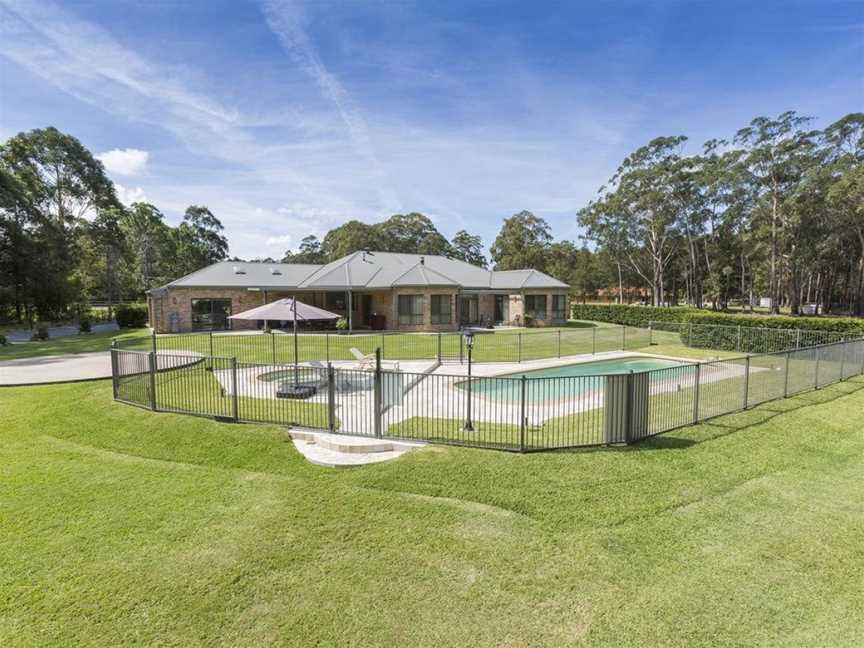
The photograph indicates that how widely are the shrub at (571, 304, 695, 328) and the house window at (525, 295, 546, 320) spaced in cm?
621

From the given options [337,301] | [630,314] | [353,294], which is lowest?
[630,314]

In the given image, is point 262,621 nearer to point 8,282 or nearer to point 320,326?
point 320,326

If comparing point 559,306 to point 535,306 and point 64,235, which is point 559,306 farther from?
point 64,235

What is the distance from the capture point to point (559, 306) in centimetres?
3259

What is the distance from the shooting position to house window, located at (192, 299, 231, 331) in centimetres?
2517

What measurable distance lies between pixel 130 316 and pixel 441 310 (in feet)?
67.9

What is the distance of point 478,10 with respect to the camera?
11.3 meters

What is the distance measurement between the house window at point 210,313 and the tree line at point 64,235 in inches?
486

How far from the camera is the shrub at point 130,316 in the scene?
2788 cm

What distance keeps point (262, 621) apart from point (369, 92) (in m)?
14.3

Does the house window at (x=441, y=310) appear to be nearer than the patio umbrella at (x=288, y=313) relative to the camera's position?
No

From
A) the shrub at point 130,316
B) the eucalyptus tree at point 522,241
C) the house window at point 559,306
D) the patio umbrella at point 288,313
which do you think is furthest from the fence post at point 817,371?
the eucalyptus tree at point 522,241

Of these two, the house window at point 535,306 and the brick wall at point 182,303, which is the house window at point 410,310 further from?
the brick wall at point 182,303

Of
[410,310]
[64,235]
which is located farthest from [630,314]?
[64,235]
